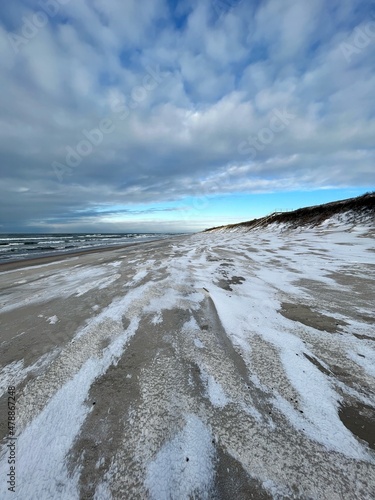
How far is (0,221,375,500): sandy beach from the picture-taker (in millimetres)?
1338

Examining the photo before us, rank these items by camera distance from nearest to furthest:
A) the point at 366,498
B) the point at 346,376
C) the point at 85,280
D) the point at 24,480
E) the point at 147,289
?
the point at 366,498 < the point at 24,480 < the point at 346,376 < the point at 147,289 < the point at 85,280

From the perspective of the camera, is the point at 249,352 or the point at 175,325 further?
the point at 175,325

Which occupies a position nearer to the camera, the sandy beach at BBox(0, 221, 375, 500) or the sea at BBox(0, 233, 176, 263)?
the sandy beach at BBox(0, 221, 375, 500)

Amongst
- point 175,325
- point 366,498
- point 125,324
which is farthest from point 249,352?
point 125,324

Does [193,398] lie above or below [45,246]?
above

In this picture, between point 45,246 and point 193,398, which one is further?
point 45,246

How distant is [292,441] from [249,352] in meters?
1.02

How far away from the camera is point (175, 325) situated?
126 inches

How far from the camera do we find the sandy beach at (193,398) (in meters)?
1.34

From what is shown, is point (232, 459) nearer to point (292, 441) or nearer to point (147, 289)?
point (292, 441)

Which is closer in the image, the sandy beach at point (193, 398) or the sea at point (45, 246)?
the sandy beach at point (193, 398)

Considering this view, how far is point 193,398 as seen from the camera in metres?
1.92

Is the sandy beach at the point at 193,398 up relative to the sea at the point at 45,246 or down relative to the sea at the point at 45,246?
up

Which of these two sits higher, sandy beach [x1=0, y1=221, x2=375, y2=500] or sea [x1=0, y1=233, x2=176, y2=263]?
sandy beach [x1=0, y1=221, x2=375, y2=500]
